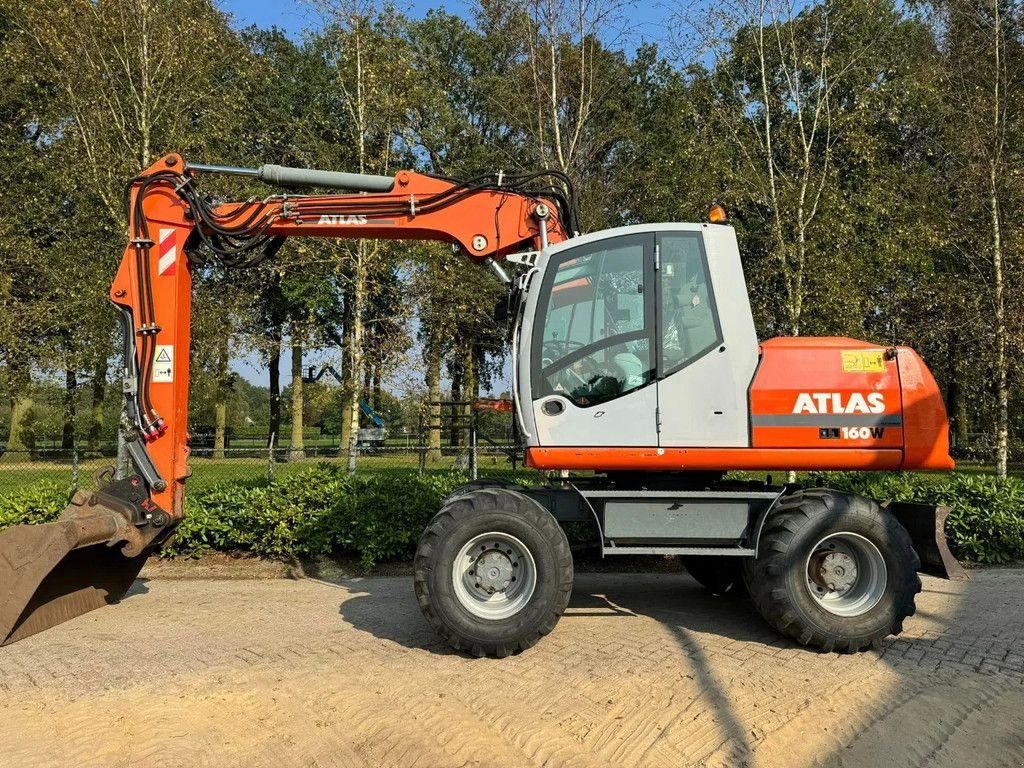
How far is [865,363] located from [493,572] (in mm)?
2958

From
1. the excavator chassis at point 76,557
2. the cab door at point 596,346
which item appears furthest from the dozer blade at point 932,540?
the excavator chassis at point 76,557

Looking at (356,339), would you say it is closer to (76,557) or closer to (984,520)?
(76,557)

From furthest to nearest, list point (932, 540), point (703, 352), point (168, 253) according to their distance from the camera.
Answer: point (168, 253)
point (932, 540)
point (703, 352)

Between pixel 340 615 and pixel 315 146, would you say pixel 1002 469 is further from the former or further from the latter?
pixel 315 146

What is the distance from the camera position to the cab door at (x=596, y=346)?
4973 mm

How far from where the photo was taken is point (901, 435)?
196 inches

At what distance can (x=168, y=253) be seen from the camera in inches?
221

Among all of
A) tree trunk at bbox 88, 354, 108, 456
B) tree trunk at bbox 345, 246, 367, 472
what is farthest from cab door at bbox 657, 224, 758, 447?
tree trunk at bbox 88, 354, 108, 456

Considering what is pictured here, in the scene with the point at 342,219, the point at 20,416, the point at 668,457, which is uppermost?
the point at 342,219

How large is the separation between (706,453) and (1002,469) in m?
9.73

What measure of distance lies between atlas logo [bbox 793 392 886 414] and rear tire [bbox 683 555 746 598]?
5.29ft

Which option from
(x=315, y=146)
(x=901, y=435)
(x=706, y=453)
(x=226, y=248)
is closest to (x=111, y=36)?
(x=315, y=146)

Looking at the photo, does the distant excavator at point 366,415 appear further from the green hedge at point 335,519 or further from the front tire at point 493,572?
the front tire at point 493,572

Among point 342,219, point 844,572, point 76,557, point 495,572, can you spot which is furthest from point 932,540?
point 76,557
